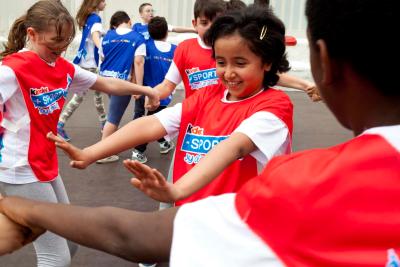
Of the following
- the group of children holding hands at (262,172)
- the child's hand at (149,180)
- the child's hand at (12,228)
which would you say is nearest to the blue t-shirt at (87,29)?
the group of children holding hands at (262,172)

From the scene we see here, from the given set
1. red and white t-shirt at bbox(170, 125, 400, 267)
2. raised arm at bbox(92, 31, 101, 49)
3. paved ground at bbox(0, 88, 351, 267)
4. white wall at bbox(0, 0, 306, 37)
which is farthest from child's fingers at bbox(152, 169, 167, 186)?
white wall at bbox(0, 0, 306, 37)

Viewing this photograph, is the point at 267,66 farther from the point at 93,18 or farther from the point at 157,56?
the point at 93,18

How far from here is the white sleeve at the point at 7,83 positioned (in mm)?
2828

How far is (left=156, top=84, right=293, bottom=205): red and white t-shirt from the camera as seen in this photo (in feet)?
7.34

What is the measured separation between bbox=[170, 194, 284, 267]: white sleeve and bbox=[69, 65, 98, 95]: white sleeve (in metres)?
2.34

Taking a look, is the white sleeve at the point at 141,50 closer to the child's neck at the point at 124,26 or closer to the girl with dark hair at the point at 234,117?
the child's neck at the point at 124,26

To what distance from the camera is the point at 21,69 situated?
290 cm

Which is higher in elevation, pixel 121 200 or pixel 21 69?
pixel 21 69

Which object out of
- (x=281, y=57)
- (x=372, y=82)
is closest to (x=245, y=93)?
(x=281, y=57)

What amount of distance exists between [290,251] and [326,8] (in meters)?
0.41

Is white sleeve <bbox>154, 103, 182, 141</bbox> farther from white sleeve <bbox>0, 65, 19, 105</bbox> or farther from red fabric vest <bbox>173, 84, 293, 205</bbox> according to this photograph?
white sleeve <bbox>0, 65, 19, 105</bbox>

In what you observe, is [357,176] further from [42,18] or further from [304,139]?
[304,139]

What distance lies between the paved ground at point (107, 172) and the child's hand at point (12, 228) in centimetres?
270

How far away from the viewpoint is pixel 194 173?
6.49ft
